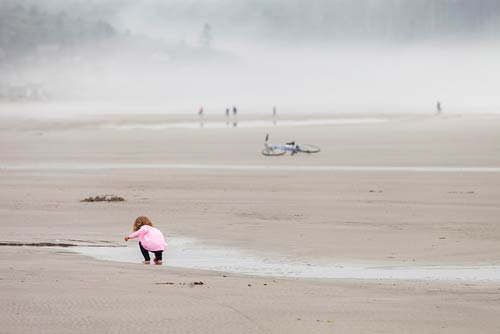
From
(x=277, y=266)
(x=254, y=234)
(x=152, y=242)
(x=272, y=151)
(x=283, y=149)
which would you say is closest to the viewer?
(x=277, y=266)

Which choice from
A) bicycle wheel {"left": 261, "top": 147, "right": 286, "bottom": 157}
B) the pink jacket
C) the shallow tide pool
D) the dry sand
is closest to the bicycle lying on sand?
bicycle wheel {"left": 261, "top": 147, "right": 286, "bottom": 157}

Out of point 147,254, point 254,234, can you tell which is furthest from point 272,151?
point 147,254

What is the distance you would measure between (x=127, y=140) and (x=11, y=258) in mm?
33299

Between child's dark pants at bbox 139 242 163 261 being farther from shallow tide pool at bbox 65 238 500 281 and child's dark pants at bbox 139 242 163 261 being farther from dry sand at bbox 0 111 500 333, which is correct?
dry sand at bbox 0 111 500 333

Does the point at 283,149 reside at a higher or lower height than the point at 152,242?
higher

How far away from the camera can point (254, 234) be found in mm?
15156

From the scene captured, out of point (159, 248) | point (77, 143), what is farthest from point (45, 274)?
point (77, 143)

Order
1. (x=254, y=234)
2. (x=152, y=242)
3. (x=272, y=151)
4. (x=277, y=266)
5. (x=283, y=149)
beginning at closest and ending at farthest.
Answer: (x=277, y=266), (x=152, y=242), (x=254, y=234), (x=283, y=149), (x=272, y=151)

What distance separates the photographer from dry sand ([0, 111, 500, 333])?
8.20 m

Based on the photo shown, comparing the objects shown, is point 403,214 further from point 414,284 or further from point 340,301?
point 340,301

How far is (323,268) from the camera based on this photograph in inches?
476

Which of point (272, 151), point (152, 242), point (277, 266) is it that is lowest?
point (277, 266)

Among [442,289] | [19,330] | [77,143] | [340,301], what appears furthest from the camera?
[77,143]

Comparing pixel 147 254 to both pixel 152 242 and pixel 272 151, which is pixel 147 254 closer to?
pixel 152 242
